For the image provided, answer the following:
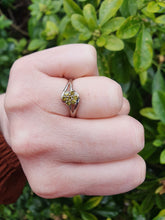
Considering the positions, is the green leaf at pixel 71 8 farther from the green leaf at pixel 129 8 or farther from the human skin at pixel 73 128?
the human skin at pixel 73 128

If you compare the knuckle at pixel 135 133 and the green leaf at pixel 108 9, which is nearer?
the knuckle at pixel 135 133

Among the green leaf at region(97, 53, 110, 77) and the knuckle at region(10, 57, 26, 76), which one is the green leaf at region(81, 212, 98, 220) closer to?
the green leaf at region(97, 53, 110, 77)

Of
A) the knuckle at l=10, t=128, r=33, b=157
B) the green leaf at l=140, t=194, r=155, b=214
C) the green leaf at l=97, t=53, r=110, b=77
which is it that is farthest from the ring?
the green leaf at l=140, t=194, r=155, b=214

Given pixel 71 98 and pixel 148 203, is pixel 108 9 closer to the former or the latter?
pixel 71 98

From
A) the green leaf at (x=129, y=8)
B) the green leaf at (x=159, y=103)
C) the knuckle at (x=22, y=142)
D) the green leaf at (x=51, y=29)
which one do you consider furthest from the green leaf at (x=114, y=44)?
the knuckle at (x=22, y=142)

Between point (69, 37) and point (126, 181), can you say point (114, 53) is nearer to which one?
point (69, 37)

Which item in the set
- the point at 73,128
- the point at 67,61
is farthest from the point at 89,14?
the point at 73,128
